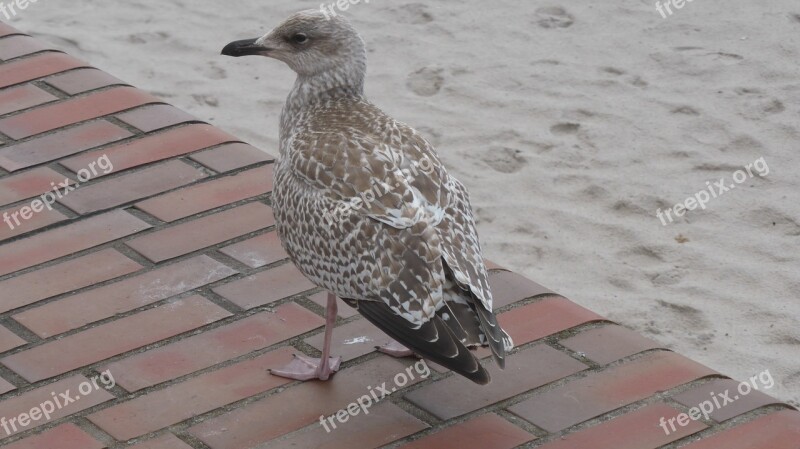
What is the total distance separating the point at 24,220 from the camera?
12.5ft

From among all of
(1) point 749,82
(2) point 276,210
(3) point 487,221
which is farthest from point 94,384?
(1) point 749,82

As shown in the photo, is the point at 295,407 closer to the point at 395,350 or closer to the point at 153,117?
the point at 395,350

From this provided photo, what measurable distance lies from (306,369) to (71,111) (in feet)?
5.15

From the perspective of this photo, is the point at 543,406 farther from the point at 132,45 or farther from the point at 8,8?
the point at 8,8

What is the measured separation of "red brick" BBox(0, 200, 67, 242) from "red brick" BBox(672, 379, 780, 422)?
73.3 inches

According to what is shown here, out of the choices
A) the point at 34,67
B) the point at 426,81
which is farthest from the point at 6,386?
the point at 426,81

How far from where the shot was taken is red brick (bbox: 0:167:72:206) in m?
3.91

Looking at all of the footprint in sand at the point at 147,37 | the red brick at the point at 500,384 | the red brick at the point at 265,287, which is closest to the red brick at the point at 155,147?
the red brick at the point at 265,287

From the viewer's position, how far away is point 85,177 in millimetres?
4031

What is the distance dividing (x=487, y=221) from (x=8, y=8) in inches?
104

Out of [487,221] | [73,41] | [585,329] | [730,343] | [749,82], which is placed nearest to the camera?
[585,329]

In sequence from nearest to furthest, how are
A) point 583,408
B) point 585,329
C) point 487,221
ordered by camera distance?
1. point 583,408
2. point 585,329
3. point 487,221

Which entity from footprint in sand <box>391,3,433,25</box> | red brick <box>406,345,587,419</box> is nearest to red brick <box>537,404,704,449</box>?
red brick <box>406,345,587,419</box>

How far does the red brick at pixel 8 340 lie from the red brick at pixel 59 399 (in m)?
0.20
